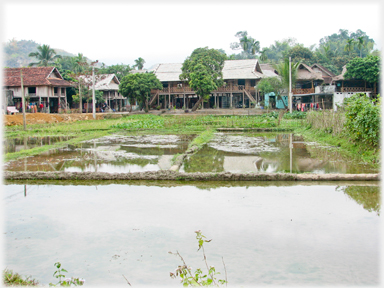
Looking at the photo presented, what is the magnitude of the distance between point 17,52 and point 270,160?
385 ft

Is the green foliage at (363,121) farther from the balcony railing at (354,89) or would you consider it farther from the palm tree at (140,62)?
the palm tree at (140,62)

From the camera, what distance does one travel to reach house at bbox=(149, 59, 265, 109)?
37.9 m

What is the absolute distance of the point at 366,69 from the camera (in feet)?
103

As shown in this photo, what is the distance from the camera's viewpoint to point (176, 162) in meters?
10.7

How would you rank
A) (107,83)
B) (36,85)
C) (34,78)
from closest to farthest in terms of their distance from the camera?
(36,85)
(34,78)
(107,83)

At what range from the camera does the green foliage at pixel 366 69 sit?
102 ft

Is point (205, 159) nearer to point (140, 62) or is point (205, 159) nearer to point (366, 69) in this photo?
point (366, 69)

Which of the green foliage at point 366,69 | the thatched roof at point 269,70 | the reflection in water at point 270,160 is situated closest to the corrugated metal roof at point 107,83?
the thatched roof at point 269,70

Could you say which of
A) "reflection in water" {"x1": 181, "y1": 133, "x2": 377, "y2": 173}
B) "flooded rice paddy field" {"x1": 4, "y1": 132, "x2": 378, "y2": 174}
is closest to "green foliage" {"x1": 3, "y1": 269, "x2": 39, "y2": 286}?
"flooded rice paddy field" {"x1": 4, "y1": 132, "x2": 378, "y2": 174}

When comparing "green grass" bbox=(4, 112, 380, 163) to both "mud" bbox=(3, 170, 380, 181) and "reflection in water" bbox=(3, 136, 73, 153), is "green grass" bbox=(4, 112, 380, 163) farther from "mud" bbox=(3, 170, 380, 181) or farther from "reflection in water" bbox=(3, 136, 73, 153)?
"mud" bbox=(3, 170, 380, 181)

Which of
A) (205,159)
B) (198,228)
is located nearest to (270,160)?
(205,159)

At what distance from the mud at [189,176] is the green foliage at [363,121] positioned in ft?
10.6

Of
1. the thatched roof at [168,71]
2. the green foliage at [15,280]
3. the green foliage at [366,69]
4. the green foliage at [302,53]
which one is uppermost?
the green foliage at [302,53]

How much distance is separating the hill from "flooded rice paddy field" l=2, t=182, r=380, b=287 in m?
92.7
